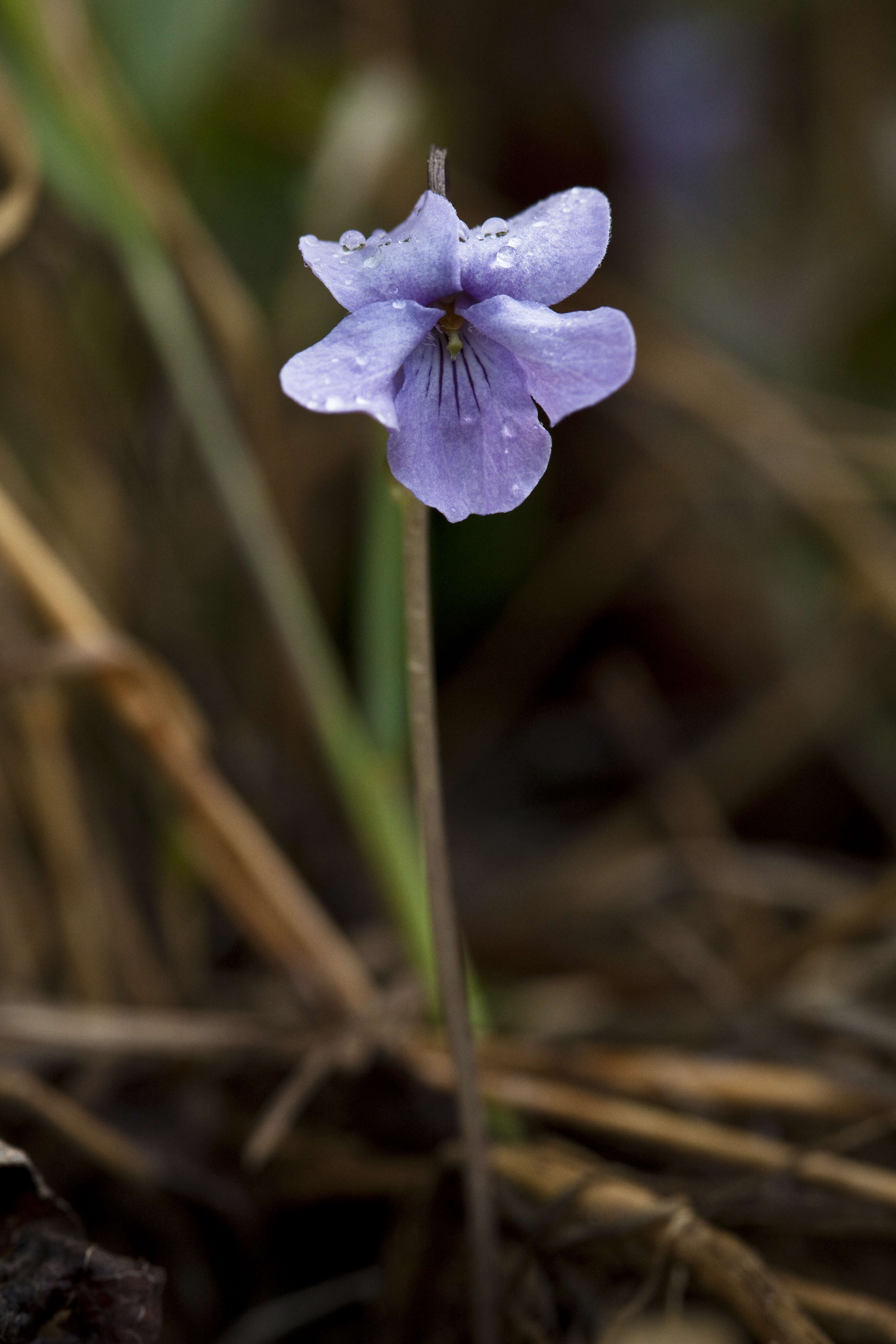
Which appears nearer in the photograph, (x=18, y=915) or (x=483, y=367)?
(x=483, y=367)

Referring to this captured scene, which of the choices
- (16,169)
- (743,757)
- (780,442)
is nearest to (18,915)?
(16,169)

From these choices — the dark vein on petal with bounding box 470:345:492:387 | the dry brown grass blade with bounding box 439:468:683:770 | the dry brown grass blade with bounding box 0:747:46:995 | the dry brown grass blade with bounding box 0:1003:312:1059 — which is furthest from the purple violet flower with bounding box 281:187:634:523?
the dry brown grass blade with bounding box 439:468:683:770

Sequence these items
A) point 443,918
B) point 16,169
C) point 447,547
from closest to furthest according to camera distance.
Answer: point 443,918 < point 16,169 < point 447,547

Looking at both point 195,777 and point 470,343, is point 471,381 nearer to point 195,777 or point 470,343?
point 470,343

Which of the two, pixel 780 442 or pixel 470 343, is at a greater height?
pixel 780 442

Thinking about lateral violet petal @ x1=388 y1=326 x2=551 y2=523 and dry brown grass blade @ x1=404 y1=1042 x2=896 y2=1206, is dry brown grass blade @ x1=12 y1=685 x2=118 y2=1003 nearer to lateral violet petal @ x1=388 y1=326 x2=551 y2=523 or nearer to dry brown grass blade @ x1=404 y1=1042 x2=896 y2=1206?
dry brown grass blade @ x1=404 y1=1042 x2=896 y2=1206

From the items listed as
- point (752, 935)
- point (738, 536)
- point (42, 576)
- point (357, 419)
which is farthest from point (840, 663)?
point (42, 576)

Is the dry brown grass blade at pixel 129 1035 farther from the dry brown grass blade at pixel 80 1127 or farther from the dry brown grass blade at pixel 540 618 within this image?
the dry brown grass blade at pixel 540 618
